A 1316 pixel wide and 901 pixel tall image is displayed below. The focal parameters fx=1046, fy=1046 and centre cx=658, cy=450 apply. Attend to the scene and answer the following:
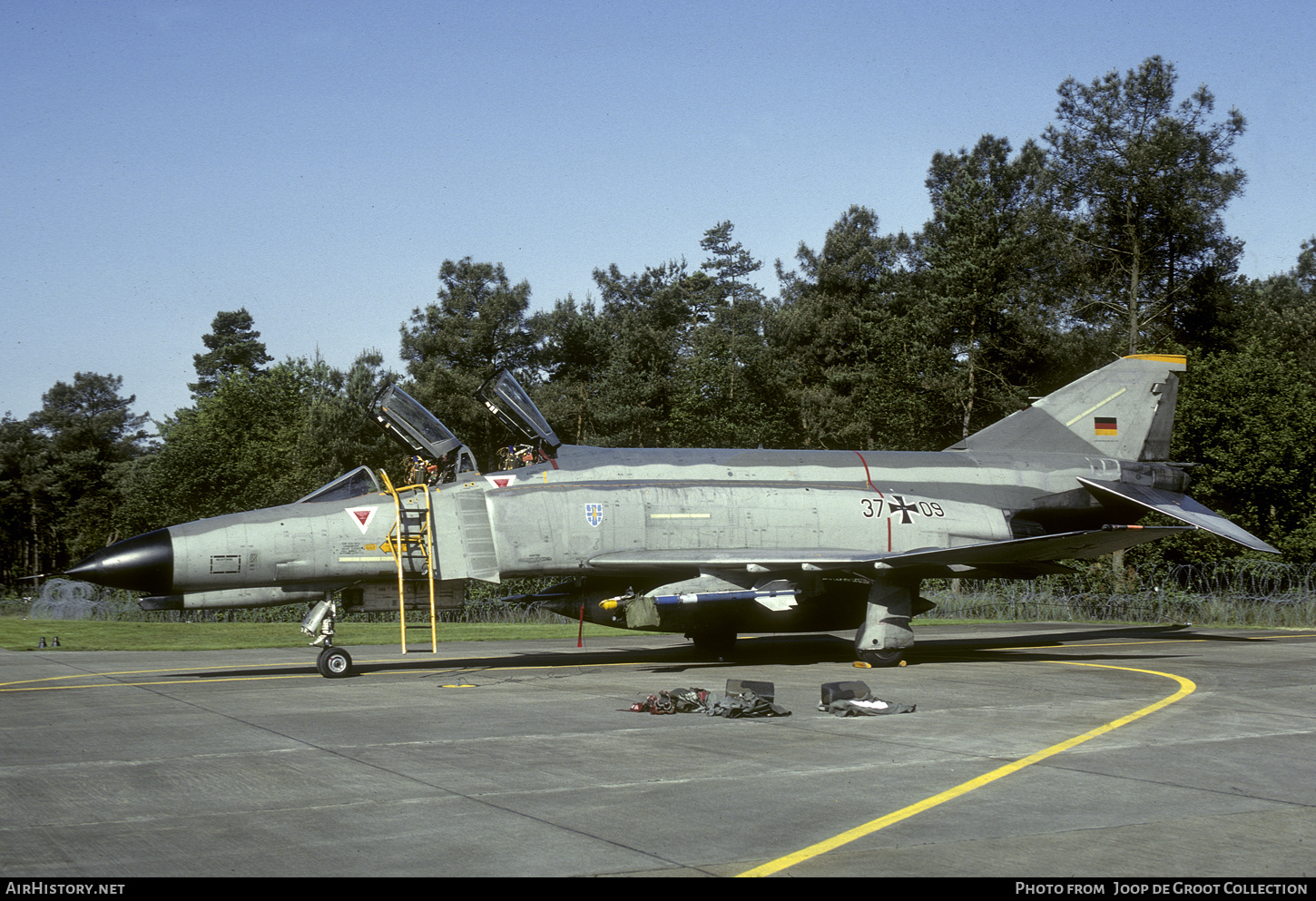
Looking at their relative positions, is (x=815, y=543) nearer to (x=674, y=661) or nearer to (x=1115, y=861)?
(x=674, y=661)

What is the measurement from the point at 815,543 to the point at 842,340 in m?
44.8

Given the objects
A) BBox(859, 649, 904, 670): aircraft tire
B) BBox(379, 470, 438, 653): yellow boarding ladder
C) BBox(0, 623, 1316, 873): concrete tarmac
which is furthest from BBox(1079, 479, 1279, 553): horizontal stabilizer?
BBox(379, 470, 438, 653): yellow boarding ladder

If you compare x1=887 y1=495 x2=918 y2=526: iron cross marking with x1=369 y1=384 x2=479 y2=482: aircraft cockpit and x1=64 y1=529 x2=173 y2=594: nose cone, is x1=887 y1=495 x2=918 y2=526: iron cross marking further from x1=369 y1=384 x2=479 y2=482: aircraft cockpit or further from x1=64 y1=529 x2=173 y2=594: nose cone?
x1=64 y1=529 x2=173 y2=594: nose cone

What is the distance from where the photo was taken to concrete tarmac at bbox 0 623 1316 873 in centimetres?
561

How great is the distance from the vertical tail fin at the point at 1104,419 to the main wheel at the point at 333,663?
11419mm

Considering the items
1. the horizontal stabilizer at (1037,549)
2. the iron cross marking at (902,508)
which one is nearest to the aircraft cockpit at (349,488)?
the horizontal stabilizer at (1037,549)

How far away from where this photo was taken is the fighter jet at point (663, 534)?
568 inches

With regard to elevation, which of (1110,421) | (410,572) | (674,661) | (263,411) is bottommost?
(674,661)

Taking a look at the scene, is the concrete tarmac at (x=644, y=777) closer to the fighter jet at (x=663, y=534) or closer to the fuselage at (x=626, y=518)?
the fighter jet at (x=663, y=534)

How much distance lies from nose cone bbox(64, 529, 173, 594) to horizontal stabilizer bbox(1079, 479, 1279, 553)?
1498cm

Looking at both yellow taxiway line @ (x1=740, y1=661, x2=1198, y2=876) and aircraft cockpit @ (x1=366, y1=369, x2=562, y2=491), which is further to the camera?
aircraft cockpit @ (x1=366, y1=369, x2=562, y2=491)

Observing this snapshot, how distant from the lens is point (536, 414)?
1645 cm

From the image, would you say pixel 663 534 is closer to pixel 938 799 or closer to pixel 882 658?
pixel 882 658
